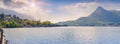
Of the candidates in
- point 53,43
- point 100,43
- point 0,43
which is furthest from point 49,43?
point 0,43

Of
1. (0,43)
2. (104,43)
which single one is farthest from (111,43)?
(0,43)

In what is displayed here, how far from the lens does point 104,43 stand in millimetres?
109562

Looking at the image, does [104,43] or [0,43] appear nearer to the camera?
[0,43]

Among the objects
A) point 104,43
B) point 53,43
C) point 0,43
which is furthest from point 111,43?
point 0,43

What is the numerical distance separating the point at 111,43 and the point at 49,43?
66.3ft

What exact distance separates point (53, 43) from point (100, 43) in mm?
15405

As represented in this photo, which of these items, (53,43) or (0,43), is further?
(53,43)

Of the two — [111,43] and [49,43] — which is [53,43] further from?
[111,43]

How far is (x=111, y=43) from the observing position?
108938mm

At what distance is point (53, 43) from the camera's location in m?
108

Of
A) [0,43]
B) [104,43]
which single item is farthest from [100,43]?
[0,43]

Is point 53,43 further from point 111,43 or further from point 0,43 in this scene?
point 0,43

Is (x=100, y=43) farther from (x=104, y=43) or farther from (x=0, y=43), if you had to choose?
(x=0, y=43)

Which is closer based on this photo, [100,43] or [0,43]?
[0,43]
